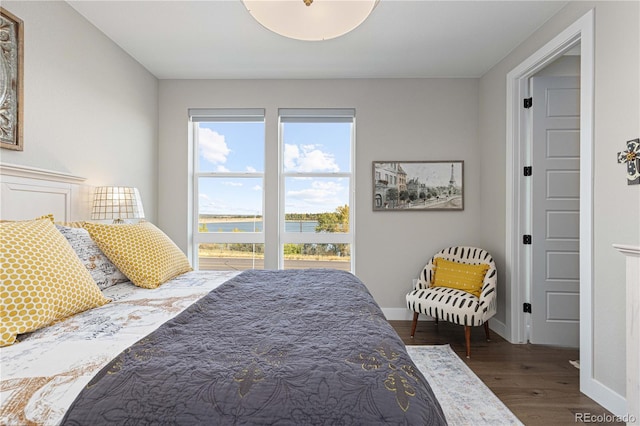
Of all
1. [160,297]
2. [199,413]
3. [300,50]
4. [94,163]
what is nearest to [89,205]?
[94,163]

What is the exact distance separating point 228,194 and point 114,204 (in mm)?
1463

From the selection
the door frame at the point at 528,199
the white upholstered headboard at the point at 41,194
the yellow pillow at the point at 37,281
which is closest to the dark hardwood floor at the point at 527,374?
the door frame at the point at 528,199

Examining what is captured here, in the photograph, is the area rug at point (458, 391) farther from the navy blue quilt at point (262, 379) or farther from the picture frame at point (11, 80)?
the picture frame at point (11, 80)

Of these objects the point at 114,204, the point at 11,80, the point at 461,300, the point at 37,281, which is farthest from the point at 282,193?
the point at 37,281

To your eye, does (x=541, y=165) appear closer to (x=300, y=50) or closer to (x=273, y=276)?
(x=300, y=50)

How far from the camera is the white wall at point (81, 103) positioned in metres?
2.11

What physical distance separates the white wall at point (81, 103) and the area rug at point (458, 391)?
2.95 m

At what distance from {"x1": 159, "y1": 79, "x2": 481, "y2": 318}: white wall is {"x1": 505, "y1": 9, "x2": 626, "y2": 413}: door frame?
61cm

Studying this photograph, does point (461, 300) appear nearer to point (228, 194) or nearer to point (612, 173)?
point (612, 173)

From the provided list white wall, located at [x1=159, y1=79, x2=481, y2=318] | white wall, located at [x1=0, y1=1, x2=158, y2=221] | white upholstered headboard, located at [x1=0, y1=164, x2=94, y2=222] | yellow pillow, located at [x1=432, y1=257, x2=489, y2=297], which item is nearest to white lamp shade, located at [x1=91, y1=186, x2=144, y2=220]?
white upholstered headboard, located at [x1=0, y1=164, x2=94, y2=222]

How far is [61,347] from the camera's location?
1065 mm

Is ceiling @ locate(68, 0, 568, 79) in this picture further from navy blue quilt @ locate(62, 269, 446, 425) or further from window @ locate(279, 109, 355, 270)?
navy blue quilt @ locate(62, 269, 446, 425)

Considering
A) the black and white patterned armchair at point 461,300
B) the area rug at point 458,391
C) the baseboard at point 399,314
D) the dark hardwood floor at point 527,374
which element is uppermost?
the black and white patterned armchair at point 461,300

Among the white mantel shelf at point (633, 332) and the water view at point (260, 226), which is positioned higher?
the water view at point (260, 226)
